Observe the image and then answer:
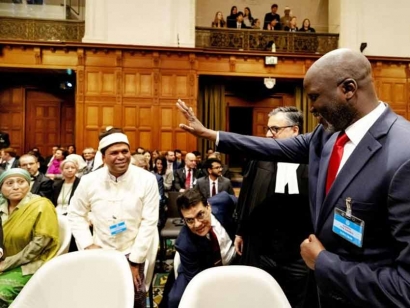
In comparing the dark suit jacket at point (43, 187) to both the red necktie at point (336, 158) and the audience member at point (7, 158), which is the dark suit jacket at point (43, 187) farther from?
the red necktie at point (336, 158)

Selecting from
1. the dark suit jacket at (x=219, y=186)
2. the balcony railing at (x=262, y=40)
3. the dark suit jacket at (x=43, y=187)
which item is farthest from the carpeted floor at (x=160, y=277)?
the balcony railing at (x=262, y=40)

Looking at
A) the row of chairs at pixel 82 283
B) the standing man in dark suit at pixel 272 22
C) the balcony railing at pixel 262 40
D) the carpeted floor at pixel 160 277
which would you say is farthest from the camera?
the standing man in dark suit at pixel 272 22

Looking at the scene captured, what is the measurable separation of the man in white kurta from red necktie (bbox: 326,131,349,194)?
5.07ft

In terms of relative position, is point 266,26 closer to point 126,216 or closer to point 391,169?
point 126,216

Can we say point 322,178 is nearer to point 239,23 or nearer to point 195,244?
point 195,244

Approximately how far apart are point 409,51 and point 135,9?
7.28 metres

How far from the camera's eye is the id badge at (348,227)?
88cm

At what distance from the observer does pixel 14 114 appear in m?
9.66

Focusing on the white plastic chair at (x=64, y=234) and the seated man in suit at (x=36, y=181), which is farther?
the seated man in suit at (x=36, y=181)

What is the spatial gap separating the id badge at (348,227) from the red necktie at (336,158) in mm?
116

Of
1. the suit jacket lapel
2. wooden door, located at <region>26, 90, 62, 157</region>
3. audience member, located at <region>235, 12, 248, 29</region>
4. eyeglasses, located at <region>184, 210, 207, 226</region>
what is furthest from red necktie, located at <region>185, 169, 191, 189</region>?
wooden door, located at <region>26, 90, 62, 157</region>

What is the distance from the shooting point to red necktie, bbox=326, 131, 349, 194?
1.03 metres

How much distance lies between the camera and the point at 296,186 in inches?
76.4

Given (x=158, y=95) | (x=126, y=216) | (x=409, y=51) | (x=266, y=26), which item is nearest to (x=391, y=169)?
(x=126, y=216)
